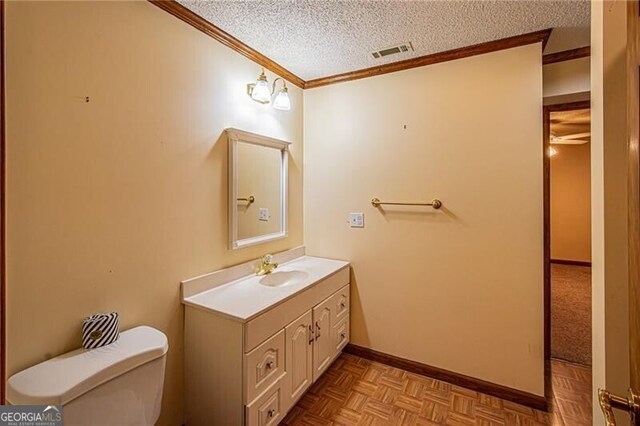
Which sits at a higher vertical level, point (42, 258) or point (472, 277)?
point (42, 258)

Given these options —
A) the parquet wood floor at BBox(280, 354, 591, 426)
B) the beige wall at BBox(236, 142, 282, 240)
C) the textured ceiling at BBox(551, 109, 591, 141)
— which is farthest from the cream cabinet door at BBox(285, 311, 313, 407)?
the textured ceiling at BBox(551, 109, 591, 141)

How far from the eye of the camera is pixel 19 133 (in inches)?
42.6

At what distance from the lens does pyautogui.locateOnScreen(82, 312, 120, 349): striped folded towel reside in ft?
4.04

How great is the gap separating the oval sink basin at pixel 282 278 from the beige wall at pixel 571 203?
5.27 meters

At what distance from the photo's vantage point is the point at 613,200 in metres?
0.78

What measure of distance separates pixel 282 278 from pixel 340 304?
521 mm

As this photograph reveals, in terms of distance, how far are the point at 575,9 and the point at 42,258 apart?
278 centimetres

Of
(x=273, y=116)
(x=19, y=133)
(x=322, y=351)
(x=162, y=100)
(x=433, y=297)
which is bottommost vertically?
(x=322, y=351)

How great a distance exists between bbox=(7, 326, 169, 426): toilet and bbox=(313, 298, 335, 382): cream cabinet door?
989mm

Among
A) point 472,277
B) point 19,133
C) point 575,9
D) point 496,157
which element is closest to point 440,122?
point 496,157

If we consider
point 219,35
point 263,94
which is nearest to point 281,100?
point 263,94

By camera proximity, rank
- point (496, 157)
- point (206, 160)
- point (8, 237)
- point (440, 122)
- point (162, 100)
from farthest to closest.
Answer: point (440, 122) < point (496, 157) < point (206, 160) < point (162, 100) < point (8, 237)

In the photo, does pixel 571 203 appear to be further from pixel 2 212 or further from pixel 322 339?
pixel 2 212

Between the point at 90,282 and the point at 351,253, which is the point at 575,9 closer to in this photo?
the point at 351,253
